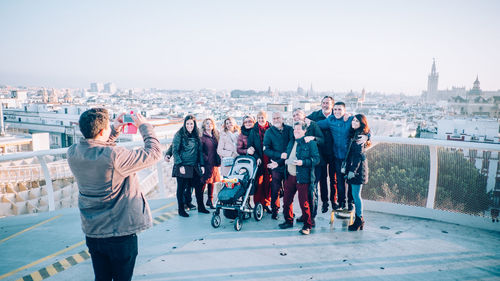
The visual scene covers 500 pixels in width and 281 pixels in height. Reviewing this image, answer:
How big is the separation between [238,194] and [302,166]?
99 cm

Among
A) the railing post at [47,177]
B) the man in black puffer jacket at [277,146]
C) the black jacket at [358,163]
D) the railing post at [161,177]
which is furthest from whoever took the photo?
the railing post at [161,177]

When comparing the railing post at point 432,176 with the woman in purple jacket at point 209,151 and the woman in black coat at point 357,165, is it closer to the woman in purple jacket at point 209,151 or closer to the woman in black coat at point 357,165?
the woman in black coat at point 357,165

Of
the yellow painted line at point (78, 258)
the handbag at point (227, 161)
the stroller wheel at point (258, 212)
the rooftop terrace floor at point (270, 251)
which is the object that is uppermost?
the handbag at point (227, 161)

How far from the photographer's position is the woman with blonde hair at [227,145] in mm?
5125

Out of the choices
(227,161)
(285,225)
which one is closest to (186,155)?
(227,161)

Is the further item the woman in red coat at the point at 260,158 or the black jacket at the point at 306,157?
the woman in red coat at the point at 260,158

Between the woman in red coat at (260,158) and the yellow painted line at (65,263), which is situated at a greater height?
the woman in red coat at (260,158)

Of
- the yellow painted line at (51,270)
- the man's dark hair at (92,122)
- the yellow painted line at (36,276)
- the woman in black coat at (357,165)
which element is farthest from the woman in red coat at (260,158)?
the man's dark hair at (92,122)

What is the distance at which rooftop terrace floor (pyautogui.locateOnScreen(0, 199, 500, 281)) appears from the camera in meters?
3.16

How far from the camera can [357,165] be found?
4.14 metres

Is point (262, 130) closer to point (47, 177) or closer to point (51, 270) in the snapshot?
point (51, 270)

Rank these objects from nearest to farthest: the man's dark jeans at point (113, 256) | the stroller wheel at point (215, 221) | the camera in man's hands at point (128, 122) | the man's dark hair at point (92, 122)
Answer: the man's dark hair at point (92, 122) → the man's dark jeans at point (113, 256) → the camera in man's hands at point (128, 122) → the stroller wheel at point (215, 221)

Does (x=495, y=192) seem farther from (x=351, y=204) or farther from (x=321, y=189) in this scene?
(x=321, y=189)

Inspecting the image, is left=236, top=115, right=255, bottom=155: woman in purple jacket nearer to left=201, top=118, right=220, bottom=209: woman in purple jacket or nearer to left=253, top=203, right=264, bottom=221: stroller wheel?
left=201, top=118, right=220, bottom=209: woman in purple jacket
